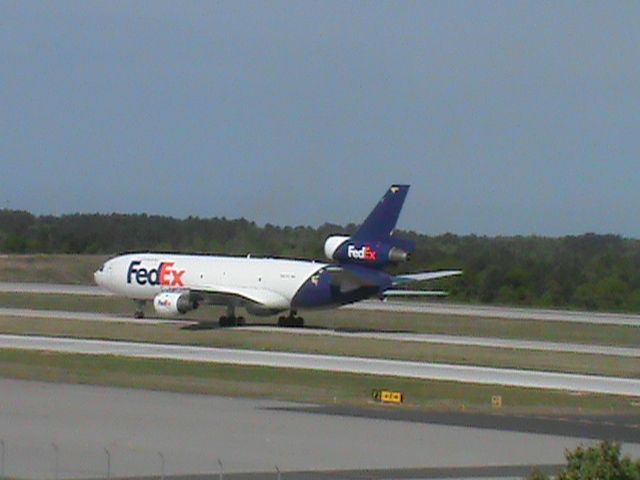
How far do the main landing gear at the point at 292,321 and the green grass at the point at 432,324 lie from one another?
2.01 m

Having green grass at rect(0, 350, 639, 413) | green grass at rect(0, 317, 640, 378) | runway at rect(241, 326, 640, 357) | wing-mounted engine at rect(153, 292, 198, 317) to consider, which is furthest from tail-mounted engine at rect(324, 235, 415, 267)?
green grass at rect(0, 350, 639, 413)

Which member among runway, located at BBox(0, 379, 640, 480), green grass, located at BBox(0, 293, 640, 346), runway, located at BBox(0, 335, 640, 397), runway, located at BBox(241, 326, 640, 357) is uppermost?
green grass, located at BBox(0, 293, 640, 346)

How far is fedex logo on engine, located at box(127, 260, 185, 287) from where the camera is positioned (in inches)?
3061

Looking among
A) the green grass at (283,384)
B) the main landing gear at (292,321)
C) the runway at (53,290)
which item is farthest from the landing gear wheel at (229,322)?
the runway at (53,290)

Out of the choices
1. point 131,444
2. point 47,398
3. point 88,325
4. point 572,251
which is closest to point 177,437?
point 131,444

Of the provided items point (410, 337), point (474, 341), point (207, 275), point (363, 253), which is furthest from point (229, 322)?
point (474, 341)

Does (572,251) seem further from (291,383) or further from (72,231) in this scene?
(291,383)

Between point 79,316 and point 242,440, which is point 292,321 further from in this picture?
point 242,440

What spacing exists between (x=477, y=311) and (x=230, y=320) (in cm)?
2358

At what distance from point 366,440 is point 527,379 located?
60.8 feet

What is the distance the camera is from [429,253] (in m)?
122

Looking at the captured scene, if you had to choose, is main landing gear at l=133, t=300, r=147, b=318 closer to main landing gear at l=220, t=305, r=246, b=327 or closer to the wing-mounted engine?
the wing-mounted engine

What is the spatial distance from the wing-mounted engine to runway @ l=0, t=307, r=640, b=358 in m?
1.68

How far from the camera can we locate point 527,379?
49844 mm
